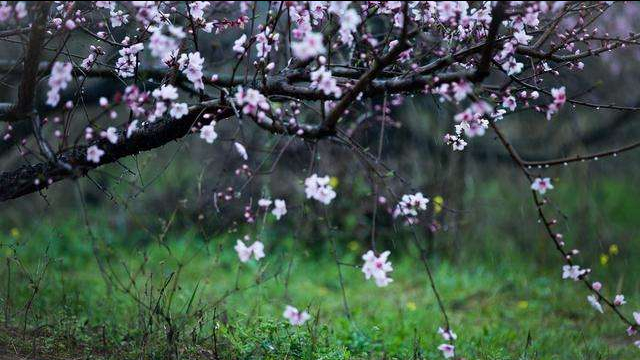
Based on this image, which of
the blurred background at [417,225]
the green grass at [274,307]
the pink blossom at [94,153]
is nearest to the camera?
the pink blossom at [94,153]

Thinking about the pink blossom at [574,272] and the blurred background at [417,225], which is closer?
the pink blossom at [574,272]

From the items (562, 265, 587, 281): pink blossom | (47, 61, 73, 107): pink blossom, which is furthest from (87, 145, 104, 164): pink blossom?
(562, 265, 587, 281): pink blossom

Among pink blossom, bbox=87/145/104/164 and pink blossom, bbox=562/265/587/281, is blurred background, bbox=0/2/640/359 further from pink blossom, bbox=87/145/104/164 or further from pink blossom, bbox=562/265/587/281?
pink blossom, bbox=87/145/104/164

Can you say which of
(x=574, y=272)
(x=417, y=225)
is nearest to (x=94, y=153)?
(x=574, y=272)

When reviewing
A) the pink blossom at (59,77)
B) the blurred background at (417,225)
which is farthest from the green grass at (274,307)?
the pink blossom at (59,77)

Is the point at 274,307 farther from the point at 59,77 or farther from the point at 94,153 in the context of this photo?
the point at 59,77

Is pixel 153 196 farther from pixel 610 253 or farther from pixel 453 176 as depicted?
pixel 610 253

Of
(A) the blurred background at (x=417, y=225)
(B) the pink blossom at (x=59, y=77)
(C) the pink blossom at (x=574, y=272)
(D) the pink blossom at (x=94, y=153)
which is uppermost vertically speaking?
(A) the blurred background at (x=417, y=225)

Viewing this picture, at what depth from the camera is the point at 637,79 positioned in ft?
25.7

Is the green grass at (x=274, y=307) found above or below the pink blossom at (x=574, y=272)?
above

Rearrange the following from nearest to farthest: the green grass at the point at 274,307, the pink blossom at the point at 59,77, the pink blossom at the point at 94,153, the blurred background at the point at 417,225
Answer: the pink blossom at the point at 59,77, the pink blossom at the point at 94,153, the green grass at the point at 274,307, the blurred background at the point at 417,225

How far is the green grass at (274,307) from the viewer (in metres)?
4.18

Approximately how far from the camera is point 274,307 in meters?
6.29

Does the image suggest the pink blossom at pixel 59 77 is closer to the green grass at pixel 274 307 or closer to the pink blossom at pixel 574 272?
the green grass at pixel 274 307
